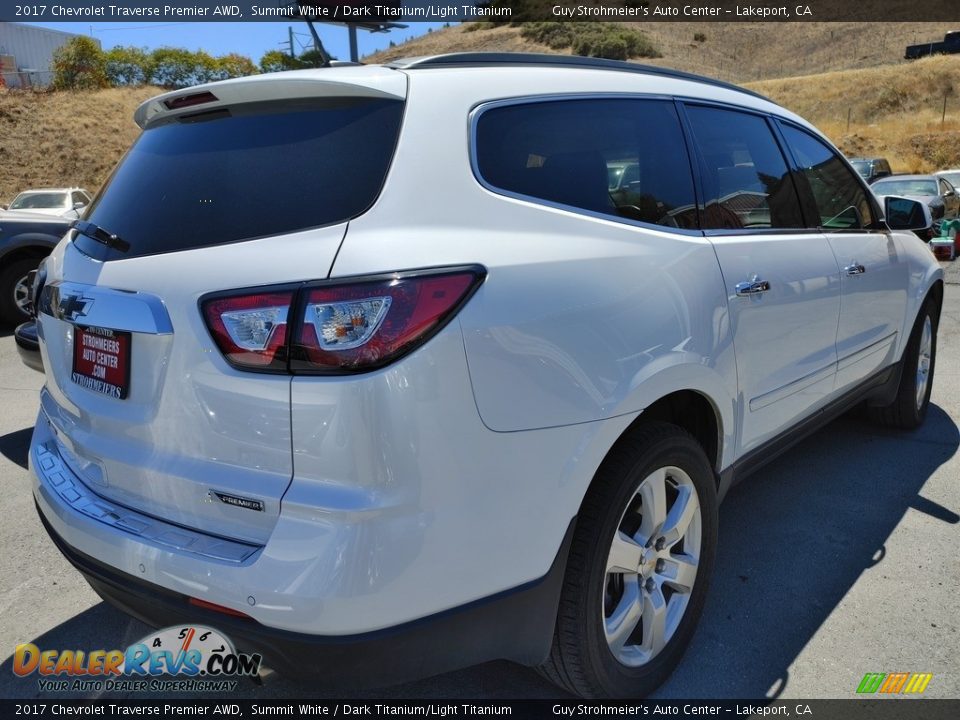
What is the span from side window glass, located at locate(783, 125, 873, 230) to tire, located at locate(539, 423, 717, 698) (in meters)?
1.69

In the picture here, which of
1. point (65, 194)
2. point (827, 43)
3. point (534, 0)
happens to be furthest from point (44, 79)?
point (827, 43)

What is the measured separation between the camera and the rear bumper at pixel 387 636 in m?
1.64

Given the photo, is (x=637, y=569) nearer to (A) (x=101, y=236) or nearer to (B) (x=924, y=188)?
(A) (x=101, y=236)

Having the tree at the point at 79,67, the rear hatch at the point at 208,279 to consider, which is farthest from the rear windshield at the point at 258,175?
the tree at the point at 79,67

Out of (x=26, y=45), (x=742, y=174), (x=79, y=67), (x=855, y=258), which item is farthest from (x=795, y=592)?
(x=26, y=45)

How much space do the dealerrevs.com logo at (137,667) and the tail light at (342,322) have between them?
101cm

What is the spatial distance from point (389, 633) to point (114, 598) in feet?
2.64

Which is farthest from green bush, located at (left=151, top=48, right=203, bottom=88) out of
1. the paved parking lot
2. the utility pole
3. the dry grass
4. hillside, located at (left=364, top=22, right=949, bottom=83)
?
the paved parking lot

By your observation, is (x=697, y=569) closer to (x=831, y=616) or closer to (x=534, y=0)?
(x=831, y=616)

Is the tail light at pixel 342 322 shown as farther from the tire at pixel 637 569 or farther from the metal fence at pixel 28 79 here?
the metal fence at pixel 28 79

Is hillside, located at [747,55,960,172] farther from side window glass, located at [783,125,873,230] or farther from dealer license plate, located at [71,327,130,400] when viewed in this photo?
dealer license plate, located at [71,327,130,400]

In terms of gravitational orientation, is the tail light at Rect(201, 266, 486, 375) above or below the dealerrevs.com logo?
above

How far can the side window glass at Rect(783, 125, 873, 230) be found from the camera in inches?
135

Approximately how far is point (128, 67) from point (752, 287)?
51.5 meters
